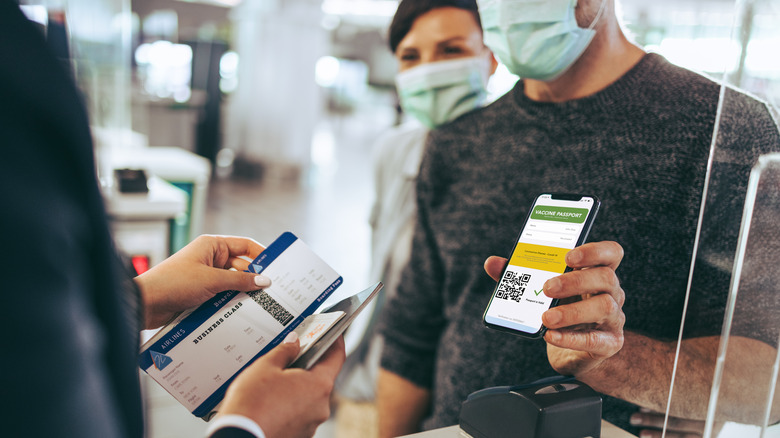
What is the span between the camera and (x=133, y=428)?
1.61 ft

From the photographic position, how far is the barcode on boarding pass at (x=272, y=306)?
2.48 feet

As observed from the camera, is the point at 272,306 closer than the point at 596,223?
Yes

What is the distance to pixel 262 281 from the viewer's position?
768 millimetres

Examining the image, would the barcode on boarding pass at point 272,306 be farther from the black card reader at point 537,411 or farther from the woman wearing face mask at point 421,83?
the woman wearing face mask at point 421,83

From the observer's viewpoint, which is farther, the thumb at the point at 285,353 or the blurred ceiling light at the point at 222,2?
the blurred ceiling light at the point at 222,2

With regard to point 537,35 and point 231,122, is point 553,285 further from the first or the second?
point 231,122

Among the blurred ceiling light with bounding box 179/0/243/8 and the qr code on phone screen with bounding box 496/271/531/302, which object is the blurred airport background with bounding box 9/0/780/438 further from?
the qr code on phone screen with bounding box 496/271/531/302

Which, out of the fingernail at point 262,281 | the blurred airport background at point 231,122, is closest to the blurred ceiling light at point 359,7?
the blurred airport background at point 231,122

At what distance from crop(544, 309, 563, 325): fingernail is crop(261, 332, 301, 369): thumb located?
0.31 meters

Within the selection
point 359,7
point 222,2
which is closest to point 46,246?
point 359,7

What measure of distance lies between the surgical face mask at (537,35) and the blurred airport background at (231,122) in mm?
173

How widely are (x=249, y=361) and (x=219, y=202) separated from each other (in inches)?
246

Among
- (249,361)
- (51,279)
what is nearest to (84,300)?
(51,279)

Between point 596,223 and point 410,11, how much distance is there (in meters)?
1.13
